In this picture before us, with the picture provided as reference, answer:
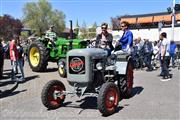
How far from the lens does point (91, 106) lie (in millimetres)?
8922

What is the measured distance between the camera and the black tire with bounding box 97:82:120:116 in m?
7.71

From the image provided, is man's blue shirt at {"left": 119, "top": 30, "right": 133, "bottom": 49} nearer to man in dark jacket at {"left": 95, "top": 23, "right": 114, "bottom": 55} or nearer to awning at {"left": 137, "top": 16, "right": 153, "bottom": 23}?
man in dark jacket at {"left": 95, "top": 23, "right": 114, "bottom": 55}

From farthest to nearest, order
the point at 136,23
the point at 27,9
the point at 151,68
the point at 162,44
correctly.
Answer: the point at 27,9 < the point at 136,23 < the point at 151,68 < the point at 162,44

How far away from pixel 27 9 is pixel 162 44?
70.3m

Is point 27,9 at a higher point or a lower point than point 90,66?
higher

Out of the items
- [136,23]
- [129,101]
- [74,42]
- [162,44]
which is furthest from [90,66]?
[136,23]

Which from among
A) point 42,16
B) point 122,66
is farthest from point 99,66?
point 42,16

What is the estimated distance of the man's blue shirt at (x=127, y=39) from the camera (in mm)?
10442

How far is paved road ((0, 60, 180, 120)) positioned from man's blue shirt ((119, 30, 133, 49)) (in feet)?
4.95

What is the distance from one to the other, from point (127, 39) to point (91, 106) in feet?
8.55

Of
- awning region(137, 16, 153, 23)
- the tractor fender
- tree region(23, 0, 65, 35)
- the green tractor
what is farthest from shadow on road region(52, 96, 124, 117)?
tree region(23, 0, 65, 35)

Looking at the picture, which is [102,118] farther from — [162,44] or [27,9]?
[27,9]

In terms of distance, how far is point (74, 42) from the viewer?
616 inches

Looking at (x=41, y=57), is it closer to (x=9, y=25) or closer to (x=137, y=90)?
(x=137, y=90)
